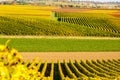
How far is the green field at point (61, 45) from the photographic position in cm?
4469

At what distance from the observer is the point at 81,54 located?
1641 inches

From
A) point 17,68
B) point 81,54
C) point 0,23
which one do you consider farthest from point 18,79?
point 0,23

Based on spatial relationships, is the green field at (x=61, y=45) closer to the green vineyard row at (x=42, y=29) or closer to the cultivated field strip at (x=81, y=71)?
the green vineyard row at (x=42, y=29)

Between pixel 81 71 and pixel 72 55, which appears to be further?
pixel 72 55

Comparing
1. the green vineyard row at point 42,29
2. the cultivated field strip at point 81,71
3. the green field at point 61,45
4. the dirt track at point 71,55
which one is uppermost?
the cultivated field strip at point 81,71

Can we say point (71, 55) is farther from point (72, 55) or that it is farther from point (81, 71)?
point (81, 71)

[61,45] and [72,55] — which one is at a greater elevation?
[72,55]

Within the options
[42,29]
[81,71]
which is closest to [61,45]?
[42,29]

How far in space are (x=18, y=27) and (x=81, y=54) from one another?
24.1 meters

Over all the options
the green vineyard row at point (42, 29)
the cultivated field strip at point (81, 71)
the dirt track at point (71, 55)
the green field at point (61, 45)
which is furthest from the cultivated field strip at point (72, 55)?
the green vineyard row at point (42, 29)

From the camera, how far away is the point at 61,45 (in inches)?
1903

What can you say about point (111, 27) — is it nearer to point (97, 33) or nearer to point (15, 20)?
point (97, 33)

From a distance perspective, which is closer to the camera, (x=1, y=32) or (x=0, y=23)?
(x=1, y=32)

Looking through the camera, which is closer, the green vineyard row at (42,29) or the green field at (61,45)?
the green field at (61,45)
